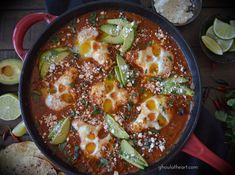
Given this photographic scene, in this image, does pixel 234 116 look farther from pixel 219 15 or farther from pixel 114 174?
pixel 114 174

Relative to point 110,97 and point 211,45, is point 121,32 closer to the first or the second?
point 110,97

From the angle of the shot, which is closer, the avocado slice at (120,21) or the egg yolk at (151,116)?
the egg yolk at (151,116)

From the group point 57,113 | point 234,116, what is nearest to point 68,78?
point 57,113

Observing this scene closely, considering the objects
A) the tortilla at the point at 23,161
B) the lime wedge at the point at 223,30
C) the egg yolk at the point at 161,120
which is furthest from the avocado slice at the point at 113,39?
the tortilla at the point at 23,161

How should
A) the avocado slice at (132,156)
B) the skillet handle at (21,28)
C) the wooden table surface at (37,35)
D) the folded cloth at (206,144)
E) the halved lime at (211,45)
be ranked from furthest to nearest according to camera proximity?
the wooden table surface at (37,35) → the halved lime at (211,45) → the folded cloth at (206,144) → the skillet handle at (21,28) → the avocado slice at (132,156)

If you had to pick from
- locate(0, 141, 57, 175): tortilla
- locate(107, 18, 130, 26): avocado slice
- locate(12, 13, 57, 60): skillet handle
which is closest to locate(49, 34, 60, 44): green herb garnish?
locate(12, 13, 57, 60): skillet handle

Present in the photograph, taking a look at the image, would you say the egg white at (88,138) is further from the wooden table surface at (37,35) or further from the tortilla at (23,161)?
the wooden table surface at (37,35)
